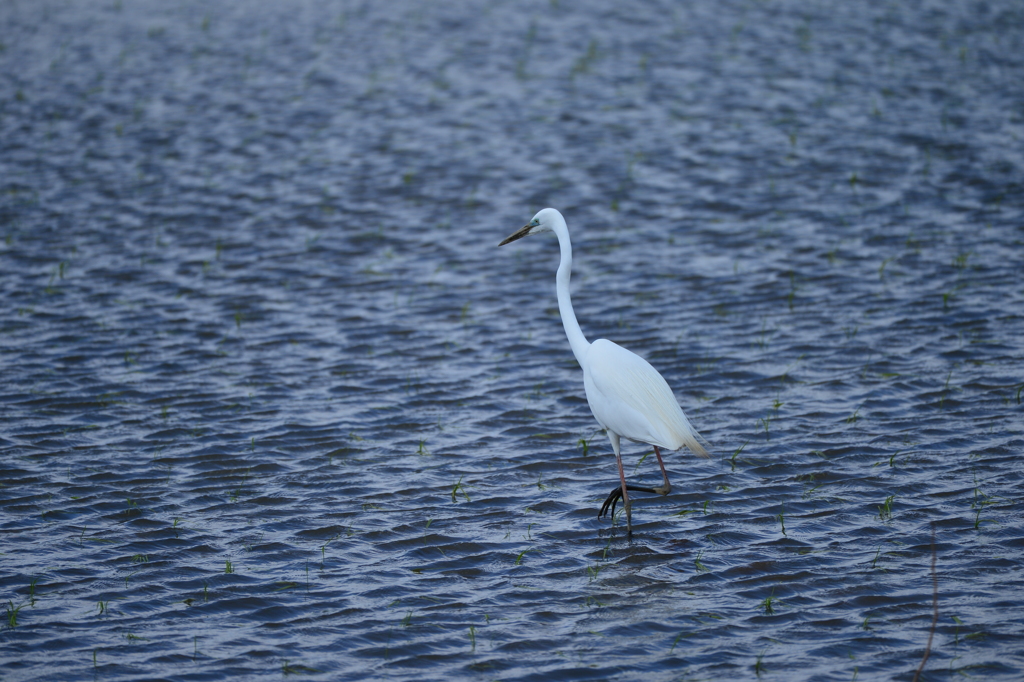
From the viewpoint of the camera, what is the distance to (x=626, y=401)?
667 cm

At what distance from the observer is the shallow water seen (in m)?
5.79

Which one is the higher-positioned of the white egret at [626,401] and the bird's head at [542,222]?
the bird's head at [542,222]

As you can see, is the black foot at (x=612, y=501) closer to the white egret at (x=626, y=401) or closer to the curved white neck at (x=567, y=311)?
the white egret at (x=626, y=401)

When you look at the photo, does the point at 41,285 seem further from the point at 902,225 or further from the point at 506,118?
the point at 902,225

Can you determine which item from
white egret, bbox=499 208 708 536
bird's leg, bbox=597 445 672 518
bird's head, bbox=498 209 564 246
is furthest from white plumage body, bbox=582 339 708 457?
A: bird's head, bbox=498 209 564 246

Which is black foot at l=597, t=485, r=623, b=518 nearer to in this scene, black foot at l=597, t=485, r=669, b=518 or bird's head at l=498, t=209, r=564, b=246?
black foot at l=597, t=485, r=669, b=518

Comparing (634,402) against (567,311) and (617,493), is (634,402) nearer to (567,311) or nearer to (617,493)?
(617,493)

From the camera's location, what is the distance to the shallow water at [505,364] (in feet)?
19.0

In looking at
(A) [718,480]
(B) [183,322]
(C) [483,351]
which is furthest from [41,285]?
(A) [718,480]

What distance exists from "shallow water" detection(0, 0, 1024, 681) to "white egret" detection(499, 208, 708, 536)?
55cm

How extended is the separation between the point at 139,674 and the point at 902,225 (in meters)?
9.95

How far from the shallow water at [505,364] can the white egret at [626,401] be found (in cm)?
55

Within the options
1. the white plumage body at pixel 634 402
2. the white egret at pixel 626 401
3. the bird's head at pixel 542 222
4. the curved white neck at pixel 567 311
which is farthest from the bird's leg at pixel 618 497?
the bird's head at pixel 542 222

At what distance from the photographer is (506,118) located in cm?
1755
